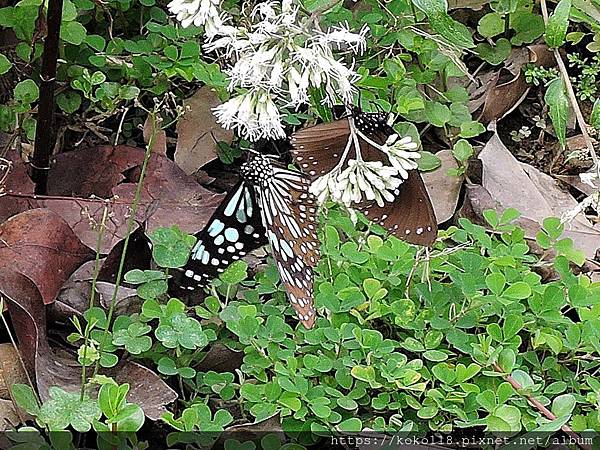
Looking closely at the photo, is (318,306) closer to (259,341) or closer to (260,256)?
(259,341)

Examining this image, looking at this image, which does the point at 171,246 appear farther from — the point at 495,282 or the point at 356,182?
the point at 495,282

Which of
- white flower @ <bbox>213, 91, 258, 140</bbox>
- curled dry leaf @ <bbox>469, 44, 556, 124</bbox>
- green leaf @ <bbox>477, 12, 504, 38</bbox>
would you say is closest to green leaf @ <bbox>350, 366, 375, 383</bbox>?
white flower @ <bbox>213, 91, 258, 140</bbox>

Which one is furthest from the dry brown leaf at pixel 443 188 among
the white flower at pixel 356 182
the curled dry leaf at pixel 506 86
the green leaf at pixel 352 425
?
the green leaf at pixel 352 425

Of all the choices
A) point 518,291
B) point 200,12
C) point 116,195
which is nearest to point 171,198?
point 116,195

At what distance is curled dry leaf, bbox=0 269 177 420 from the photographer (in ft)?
4.77

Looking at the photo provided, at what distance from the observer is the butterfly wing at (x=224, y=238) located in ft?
5.27

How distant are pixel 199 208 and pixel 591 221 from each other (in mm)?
859

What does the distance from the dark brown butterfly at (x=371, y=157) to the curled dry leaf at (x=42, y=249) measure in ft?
1.48

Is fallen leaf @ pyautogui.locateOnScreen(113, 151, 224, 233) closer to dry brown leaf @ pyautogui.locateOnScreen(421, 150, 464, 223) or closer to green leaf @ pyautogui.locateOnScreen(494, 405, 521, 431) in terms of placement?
dry brown leaf @ pyautogui.locateOnScreen(421, 150, 464, 223)

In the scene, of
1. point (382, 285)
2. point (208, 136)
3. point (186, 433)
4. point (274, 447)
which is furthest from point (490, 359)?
point (208, 136)

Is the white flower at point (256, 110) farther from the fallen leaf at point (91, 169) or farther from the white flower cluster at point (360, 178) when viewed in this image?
the fallen leaf at point (91, 169)

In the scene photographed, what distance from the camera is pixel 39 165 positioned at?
1.79 meters

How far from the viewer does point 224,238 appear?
1621mm

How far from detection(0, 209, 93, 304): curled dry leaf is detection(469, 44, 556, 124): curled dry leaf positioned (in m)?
1.09
